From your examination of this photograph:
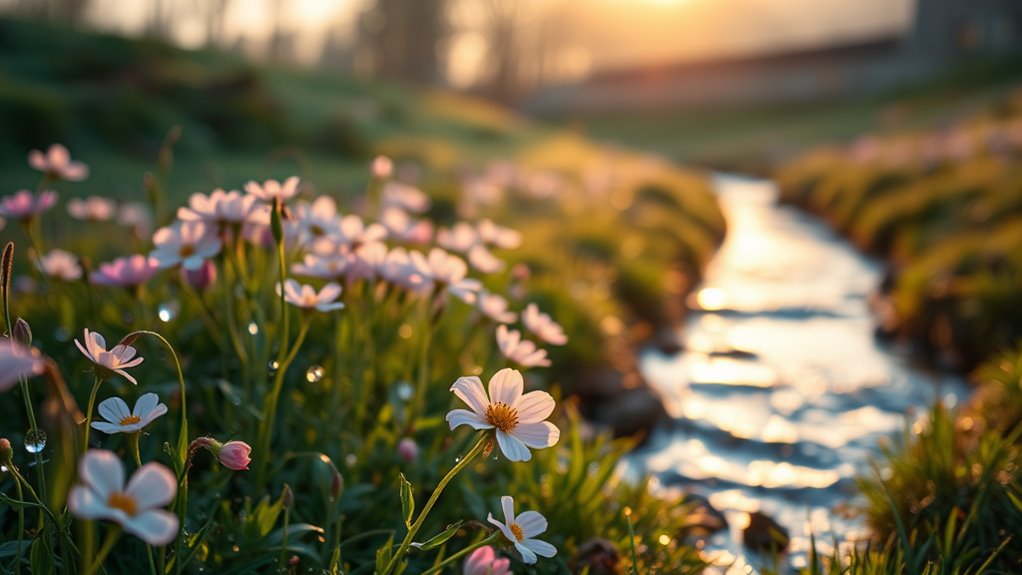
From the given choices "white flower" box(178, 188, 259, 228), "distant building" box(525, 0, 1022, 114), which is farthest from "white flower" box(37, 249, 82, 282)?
"distant building" box(525, 0, 1022, 114)

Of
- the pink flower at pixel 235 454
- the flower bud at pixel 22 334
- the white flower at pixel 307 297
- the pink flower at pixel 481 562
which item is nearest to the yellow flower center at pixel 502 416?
the pink flower at pixel 481 562

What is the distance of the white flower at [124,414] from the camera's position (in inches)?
49.8

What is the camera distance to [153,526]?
0.91m

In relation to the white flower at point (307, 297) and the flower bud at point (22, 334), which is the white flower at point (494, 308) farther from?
the flower bud at point (22, 334)

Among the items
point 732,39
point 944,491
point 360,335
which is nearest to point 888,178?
point 944,491

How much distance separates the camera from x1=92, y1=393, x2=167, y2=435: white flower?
49.8 inches

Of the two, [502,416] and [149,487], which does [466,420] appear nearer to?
[502,416]

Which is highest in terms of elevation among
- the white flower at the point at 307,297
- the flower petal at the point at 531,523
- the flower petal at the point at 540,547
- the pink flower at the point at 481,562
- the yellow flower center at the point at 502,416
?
the white flower at the point at 307,297

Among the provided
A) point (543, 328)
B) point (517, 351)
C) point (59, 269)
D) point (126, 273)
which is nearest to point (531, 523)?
point (517, 351)

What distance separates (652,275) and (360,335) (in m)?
3.64

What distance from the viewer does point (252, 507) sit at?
2.09 metres

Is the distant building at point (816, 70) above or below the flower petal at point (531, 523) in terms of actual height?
above

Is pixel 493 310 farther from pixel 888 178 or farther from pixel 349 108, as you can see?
pixel 349 108

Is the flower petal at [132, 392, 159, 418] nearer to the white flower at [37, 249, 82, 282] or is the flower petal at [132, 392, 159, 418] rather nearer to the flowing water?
the white flower at [37, 249, 82, 282]
